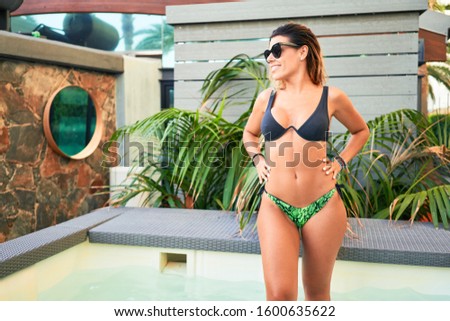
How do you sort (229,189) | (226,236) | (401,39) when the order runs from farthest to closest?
1. (401,39)
2. (229,189)
3. (226,236)

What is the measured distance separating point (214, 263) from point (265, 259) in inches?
45.0

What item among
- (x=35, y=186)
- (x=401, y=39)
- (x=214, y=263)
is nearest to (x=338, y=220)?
(x=214, y=263)

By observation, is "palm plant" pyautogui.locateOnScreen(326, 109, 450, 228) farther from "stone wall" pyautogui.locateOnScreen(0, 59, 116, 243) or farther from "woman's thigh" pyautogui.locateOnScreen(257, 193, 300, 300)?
"stone wall" pyautogui.locateOnScreen(0, 59, 116, 243)

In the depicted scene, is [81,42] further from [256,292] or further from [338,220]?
[338,220]

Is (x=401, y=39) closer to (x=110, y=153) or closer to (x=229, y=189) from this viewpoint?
(x=229, y=189)

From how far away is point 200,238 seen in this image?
3.07m

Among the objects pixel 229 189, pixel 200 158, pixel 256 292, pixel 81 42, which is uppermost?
pixel 81 42

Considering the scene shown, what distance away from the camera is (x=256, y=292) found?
3029 mm

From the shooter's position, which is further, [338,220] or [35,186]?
[35,186]

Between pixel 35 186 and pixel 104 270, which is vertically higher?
pixel 35 186

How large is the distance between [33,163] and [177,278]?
8.28 ft

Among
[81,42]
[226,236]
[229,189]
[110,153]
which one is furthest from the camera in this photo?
[81,42]

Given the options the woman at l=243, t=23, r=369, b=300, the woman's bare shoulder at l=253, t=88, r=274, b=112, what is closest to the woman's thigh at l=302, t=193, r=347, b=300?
the woman at l=243, t=23, r=369, b=300
